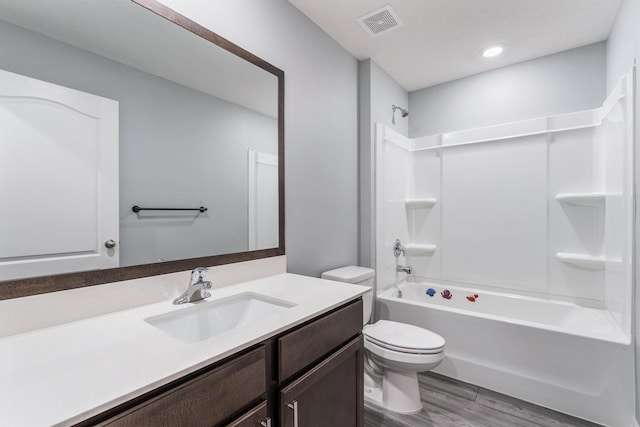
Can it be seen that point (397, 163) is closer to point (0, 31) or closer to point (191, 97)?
point (191, 97)

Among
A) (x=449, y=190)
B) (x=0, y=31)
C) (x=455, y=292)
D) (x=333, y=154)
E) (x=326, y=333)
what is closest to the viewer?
(x=0, y=31)

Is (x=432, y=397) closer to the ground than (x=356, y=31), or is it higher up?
closer to the ground

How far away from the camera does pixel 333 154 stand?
224 cm

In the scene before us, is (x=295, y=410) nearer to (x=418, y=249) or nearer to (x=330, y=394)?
(x=330, y=394)

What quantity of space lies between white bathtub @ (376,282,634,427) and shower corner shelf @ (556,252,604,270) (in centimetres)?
31

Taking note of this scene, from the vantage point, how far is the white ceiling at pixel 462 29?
1889mm

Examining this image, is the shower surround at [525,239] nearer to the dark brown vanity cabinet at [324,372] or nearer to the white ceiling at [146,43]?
the dark brown vanity cabinet at [324,372]

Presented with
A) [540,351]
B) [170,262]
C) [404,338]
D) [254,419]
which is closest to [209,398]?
[254,419]

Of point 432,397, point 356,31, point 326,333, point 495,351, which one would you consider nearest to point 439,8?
point 356,31

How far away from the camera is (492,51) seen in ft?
7.96

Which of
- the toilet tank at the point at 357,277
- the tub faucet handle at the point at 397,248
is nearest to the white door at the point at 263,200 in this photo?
the toilet tank at the point at 357,277

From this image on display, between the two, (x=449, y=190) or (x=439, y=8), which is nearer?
(x=439, y=8)

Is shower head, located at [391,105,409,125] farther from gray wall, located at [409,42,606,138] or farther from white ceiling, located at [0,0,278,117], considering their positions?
white ceiling, located at [0,0,278,117]

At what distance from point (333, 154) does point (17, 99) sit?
1680 millimetres
